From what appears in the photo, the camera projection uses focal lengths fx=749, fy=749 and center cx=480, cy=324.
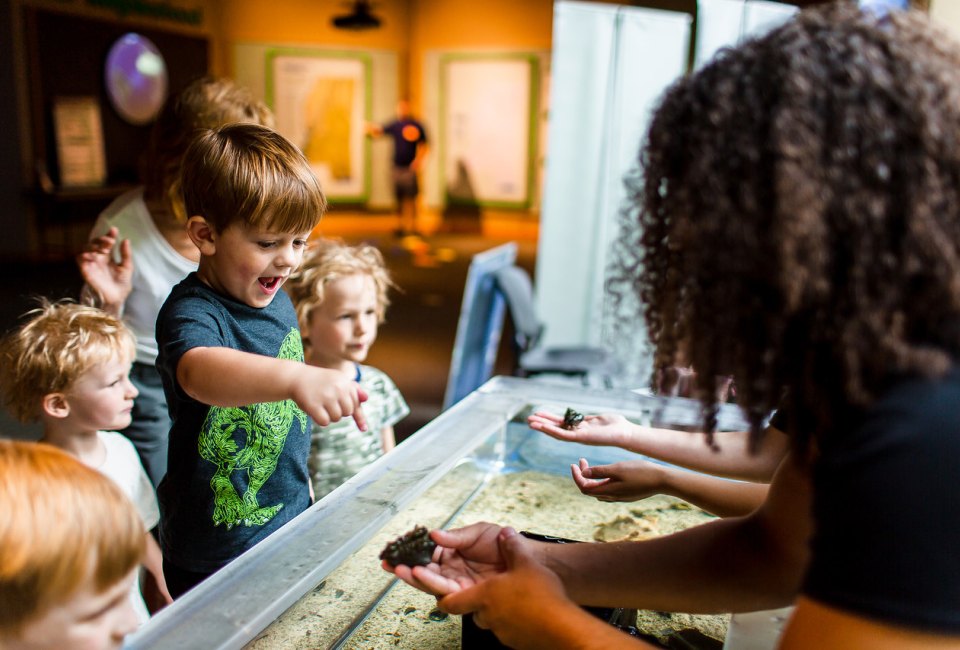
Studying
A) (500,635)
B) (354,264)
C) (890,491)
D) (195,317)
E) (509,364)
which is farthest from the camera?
(509,364)

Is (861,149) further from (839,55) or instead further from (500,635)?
(500,635)

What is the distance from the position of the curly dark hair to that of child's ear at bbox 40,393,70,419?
1.51 metres

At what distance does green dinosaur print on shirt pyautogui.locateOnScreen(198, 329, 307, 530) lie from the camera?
1.49 meters

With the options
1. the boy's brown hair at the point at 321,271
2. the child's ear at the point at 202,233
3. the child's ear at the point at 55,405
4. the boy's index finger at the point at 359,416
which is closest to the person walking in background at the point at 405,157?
the boy's brown hair at the point at 321,271

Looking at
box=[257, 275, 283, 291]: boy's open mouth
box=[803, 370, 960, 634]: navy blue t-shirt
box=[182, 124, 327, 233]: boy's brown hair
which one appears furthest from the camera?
box=[257, 275, 283, 291]: boy's open mouth

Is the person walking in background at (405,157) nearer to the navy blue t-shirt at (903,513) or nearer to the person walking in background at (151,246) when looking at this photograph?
the person walking in background at (151,246)

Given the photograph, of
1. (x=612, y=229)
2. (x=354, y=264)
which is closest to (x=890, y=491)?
(x=354, y=264)

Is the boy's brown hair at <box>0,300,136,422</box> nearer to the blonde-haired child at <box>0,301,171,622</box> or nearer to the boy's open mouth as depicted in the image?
the blonde-haired child at <box>0,301,171,622</box>

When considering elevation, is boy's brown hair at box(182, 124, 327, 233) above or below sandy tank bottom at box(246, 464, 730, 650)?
above

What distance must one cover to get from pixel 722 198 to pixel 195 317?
3.20ft

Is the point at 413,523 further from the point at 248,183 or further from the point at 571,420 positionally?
the point at 248,183

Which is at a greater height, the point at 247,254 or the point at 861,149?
the point at 861,149

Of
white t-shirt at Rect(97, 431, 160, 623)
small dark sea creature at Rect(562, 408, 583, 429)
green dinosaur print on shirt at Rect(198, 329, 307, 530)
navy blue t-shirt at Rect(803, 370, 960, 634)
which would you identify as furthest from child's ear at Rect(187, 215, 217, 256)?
navy blue t-shirt at Rect(803, 370, 960, 634)

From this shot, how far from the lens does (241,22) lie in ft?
37.0
